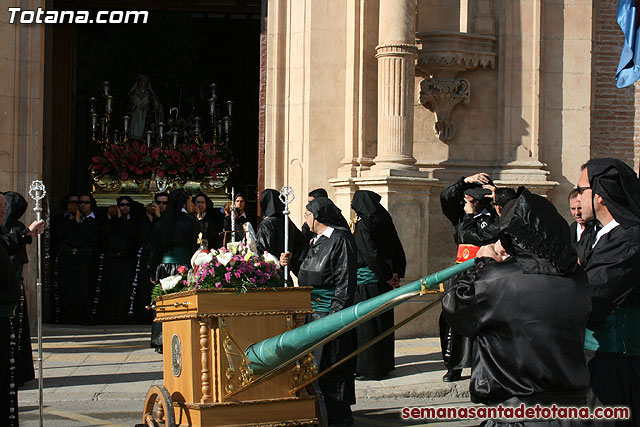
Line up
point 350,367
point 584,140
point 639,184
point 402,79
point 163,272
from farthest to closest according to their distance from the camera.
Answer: point 584,140 < point 402,79 < point 163,272 < point 350,367 < point 639,184

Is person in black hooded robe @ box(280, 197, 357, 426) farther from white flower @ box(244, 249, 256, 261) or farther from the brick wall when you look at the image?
the brick wall

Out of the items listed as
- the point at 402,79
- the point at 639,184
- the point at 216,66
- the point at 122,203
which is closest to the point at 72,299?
the point at 122,203

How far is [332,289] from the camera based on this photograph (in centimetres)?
845

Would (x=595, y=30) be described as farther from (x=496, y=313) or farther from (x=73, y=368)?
(x=496, y=313)

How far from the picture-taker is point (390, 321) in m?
11.1

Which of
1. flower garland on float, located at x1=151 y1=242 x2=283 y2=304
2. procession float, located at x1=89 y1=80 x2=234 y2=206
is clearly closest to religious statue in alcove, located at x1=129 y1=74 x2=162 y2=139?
procession float, located at x1=89 y1=80 x2=234 y2=206

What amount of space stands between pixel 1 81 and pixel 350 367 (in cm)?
808

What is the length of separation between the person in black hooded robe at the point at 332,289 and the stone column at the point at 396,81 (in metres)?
4.92

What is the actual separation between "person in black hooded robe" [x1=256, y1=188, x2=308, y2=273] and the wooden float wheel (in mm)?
4576

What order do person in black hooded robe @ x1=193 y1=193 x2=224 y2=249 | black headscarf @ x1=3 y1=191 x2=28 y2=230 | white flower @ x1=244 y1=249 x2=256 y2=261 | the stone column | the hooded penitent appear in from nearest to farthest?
1. white flower @ x1=244 y1=249 x2=256 y2=261
2. black headscarf @ x1=3 y1=191 x2=28 y2=230
3. the hooded penitent
4. the stone column
5. person in black hooded robe @ x1=193 y1=193 x2=224 y2=249

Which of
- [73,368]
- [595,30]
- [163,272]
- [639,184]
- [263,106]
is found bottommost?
[73,368]

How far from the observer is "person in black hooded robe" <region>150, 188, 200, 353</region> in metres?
12.3

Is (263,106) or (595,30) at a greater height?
(595,30)

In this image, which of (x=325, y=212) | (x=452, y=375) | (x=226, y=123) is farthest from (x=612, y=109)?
(x=325, y=212)
